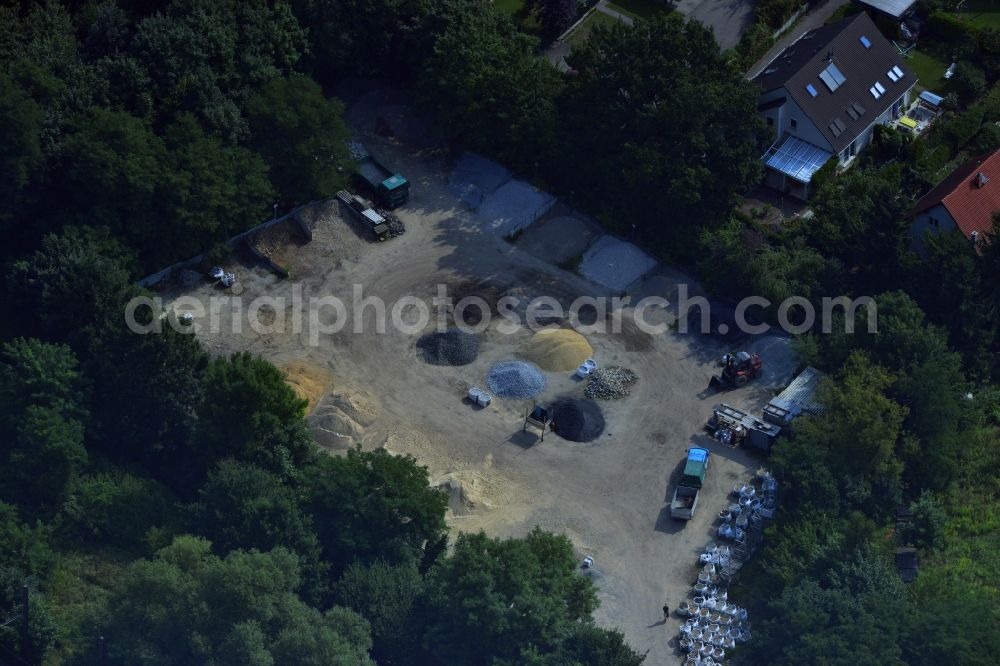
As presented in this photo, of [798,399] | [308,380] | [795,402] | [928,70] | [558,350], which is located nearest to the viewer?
[795,402]

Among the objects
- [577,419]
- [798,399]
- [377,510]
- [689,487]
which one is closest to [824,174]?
[798,399]

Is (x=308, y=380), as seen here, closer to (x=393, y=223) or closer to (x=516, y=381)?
(x=516, y=381)

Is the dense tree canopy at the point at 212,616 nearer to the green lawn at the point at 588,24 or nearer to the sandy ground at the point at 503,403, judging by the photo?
the sandy ground at the point at 503,403

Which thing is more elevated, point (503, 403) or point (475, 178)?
point (475, 178)

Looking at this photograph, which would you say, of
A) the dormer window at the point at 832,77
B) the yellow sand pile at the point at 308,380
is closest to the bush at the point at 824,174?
the dormer window at the point at 832,77

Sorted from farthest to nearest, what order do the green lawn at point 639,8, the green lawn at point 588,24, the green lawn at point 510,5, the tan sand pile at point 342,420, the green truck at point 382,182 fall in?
the green lawn at point 510,5 < the green lawn at point 639,8 < the green lawn at point 588,24 < the green truck at point 382,182 < the tan sand pile at point 342,420

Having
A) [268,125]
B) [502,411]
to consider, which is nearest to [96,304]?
[268,125]
